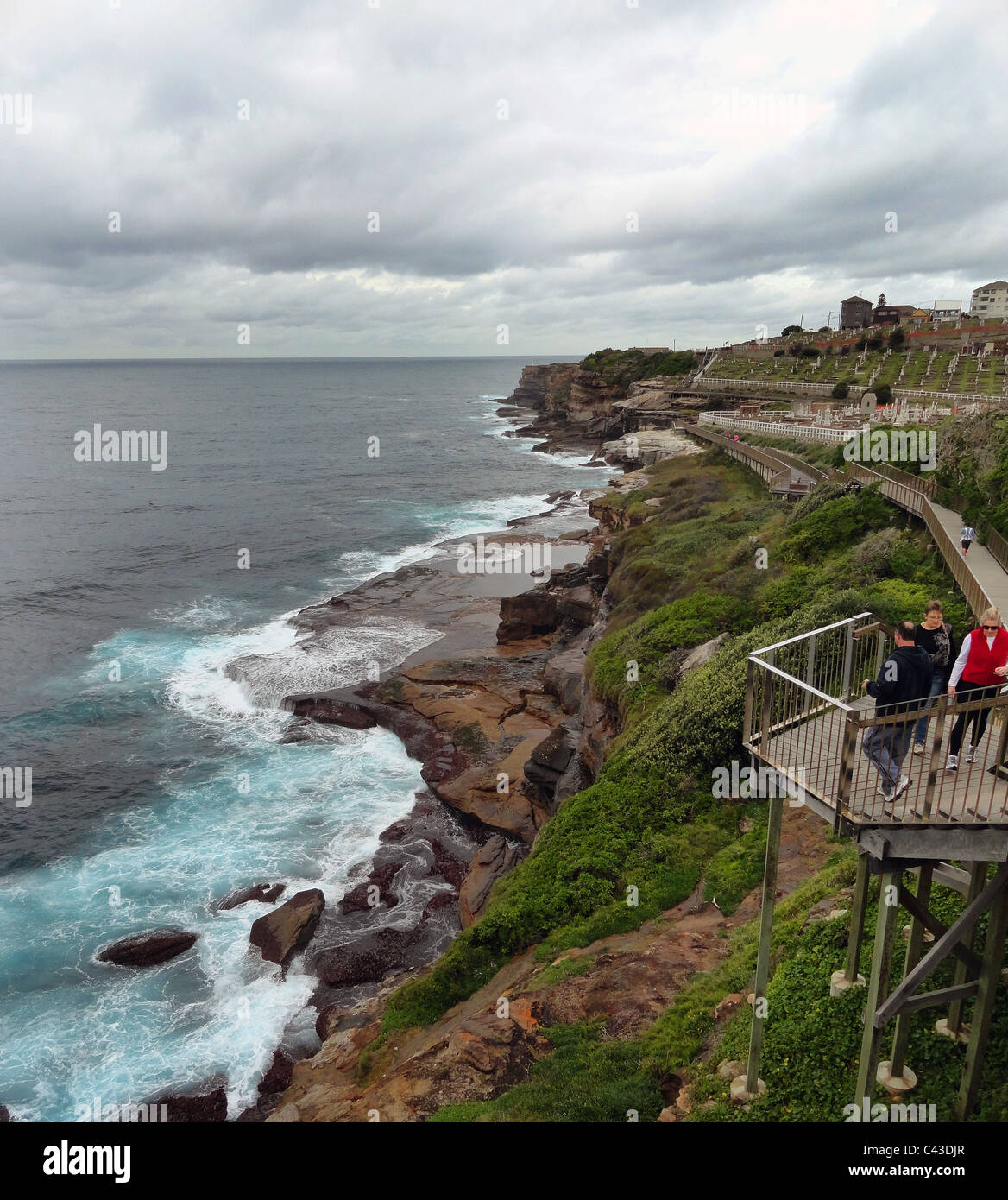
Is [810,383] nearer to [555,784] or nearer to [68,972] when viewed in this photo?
[555,784]

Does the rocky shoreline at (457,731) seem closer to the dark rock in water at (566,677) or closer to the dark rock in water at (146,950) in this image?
the dark rock in water at (566,677)

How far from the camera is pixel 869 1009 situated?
7527 mm

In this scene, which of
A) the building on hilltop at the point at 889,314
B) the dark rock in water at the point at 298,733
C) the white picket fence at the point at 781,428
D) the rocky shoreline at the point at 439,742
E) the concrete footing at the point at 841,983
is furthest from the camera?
the building on hilltop at the point at 889,314

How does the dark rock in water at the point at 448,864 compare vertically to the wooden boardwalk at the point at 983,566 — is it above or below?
below

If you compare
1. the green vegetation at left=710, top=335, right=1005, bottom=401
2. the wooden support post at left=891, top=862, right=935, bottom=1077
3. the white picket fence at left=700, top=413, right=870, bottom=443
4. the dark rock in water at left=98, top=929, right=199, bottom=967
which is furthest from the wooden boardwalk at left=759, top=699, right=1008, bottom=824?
the green vegetation at left=710, top=335, right=1005, bottom=401

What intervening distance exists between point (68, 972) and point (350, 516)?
54598 mm

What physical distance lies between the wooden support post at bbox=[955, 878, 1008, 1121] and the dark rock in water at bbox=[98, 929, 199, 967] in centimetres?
1833

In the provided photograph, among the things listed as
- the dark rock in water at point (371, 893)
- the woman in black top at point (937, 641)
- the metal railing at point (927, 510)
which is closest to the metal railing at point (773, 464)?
the metal railing at point (927, 510)

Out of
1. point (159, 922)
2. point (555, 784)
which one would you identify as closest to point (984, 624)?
point (555, 784)

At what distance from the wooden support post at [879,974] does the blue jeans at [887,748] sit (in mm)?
879

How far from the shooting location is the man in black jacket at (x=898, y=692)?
7477mm

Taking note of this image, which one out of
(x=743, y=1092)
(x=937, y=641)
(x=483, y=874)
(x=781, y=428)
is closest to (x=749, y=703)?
(x=937, y=641)

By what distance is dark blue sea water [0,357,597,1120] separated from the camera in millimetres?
17875

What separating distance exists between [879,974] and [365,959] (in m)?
14.7
